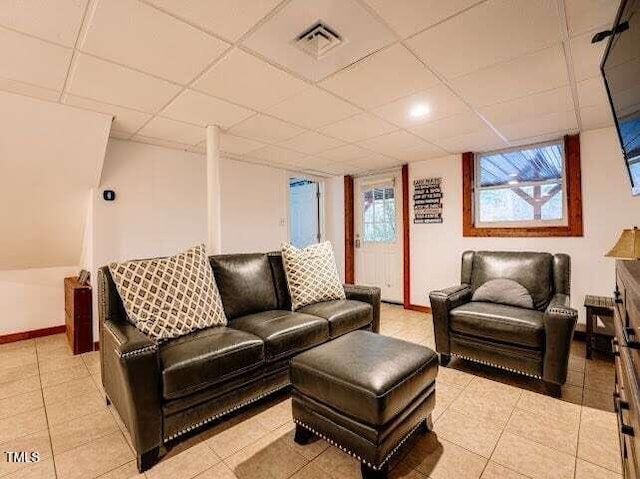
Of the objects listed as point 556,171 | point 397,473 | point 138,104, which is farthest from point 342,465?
point 556,171

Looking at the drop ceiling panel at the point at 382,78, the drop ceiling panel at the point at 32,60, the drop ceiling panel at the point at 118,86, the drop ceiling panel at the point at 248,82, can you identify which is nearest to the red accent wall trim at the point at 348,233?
the drop ceiling panel at the point at 382,78

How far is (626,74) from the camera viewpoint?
4.79 ft

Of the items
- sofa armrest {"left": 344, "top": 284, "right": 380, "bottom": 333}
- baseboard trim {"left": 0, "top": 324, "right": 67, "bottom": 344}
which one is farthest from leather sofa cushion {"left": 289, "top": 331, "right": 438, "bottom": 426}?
baseboard trim {"left": 0, "top": 324, "right": 67, "bottom": 344}

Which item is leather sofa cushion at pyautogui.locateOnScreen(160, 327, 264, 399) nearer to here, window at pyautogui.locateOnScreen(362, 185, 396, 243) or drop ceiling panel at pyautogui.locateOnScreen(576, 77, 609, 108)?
drop ceiling panel at pyautogui.locateOnScreen(576, 77, 609, 108)

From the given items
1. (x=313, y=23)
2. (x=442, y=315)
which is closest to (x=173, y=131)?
(x=313, y=23)

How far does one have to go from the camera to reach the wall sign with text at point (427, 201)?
14.5 feet

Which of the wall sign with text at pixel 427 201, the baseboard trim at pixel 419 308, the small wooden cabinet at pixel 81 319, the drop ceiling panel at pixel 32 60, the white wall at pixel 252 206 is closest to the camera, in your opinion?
the drop ceiling panel at pixel 32 60

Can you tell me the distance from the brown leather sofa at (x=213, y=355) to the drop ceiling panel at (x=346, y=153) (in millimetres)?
1900

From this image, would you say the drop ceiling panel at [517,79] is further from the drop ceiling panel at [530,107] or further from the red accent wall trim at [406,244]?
the red accent wall trim at [406,244]

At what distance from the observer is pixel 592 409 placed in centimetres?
202

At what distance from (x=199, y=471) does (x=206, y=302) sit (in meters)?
0.99

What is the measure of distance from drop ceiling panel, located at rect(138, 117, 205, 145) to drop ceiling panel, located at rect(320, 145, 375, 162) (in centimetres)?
157

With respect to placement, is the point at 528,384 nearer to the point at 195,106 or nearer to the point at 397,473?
the point at 397,473

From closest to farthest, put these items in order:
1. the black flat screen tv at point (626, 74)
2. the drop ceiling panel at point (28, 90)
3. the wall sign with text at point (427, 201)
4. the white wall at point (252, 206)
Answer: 1. the black flat screen tv at point (626, 74)
2. the drop ceiling panel at point (28, 90)
3. the white wall at point (252, 206)
4. the wall sign with text at point (427, 201)
